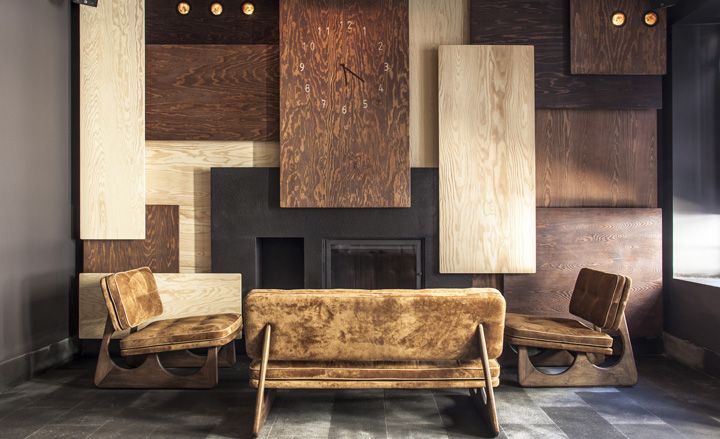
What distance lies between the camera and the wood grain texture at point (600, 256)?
4.30 m

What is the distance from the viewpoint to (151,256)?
4.36m

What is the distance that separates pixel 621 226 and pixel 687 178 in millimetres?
609

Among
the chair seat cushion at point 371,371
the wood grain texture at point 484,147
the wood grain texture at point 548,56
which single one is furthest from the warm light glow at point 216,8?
the chair seat cushion at point 371,371

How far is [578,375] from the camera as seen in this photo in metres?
3.48

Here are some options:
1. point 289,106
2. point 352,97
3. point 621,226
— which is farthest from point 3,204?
point 621,226

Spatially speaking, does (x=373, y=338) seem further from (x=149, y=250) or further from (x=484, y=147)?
(x=149, y=250)

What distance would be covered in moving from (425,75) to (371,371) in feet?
8.29

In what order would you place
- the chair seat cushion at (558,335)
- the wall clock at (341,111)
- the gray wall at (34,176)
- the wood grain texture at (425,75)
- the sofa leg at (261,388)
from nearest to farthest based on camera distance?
the sofa leg at (261,388) → the chair seat cushion at (558,335) → the gray wall at (34,176) → the wall clock at (341,111) → the wood grain texture at (425,75)

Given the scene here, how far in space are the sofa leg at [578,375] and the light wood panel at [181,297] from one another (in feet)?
7.05

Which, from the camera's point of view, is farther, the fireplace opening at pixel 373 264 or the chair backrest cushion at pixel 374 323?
the fireplace opening at pixel 373 264

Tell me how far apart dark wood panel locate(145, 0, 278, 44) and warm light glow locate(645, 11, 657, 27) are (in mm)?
2892

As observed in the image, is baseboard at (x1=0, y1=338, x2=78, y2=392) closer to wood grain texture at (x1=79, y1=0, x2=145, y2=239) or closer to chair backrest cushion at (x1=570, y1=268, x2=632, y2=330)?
wood grain texture at (x1=79, y1=0, x2=145, y2=239)

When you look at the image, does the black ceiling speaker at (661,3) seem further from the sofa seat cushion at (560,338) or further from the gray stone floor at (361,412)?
the gray stone floor at (361,412)

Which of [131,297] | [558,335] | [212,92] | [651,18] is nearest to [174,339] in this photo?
[131,297]
